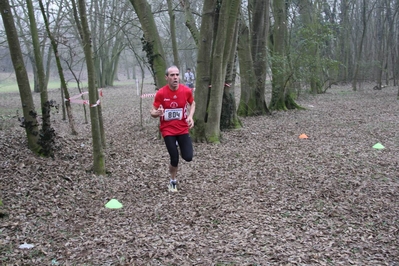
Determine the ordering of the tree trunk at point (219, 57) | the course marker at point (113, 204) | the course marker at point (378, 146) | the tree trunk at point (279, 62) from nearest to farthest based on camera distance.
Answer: the course marker at point (113, 204) < the course marker at point (378, 146) < the tree trunk at point (219, 57) < the tree trunk at point (279, 62)

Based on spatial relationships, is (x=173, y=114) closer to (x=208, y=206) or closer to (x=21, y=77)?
(x=208, y=206)

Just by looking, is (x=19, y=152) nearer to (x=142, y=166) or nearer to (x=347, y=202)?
(x=142, y=166)

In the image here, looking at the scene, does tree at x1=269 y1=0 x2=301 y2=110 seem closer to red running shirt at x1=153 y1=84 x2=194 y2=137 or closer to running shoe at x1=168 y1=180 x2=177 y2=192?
red running shirt at x1=153 y1=84 x2=194 y2=137

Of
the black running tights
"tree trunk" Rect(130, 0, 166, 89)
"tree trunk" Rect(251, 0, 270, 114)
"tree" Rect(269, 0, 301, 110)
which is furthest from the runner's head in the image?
"tree" Rect(269, 0, 301, 110)

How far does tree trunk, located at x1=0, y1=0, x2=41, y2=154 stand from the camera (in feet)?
20.0

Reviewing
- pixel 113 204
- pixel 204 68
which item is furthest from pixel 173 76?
pixel 204 68

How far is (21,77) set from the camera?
254 inches

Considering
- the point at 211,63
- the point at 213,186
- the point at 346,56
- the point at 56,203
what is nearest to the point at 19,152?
the point at 56,203

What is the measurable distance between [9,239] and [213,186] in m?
3.25

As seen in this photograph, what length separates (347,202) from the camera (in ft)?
17.9

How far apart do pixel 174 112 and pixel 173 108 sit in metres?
0.06

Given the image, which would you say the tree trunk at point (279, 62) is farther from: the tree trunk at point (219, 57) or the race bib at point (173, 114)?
the race bib at point (173, 114)

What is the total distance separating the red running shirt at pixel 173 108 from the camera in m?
5.79

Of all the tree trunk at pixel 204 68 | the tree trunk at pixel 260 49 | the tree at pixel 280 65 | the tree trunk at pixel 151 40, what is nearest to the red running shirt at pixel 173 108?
the tree trunk at pixel 204 68
